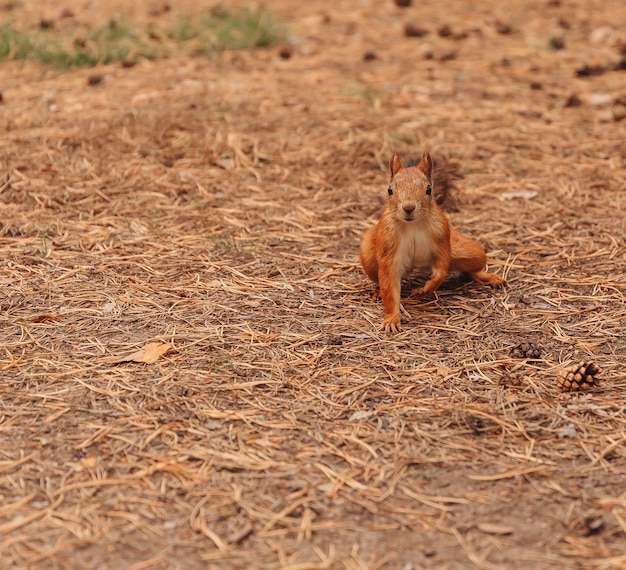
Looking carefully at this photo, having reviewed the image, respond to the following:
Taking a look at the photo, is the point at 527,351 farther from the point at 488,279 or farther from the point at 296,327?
the point at 296,327

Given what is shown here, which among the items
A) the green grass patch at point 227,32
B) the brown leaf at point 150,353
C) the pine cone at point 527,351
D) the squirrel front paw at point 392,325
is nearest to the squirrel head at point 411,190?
the squirrel front paw at point 392,325

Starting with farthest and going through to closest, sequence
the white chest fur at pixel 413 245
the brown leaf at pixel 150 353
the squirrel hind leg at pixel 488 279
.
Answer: the squirrel hind leg at pixel 488 279, the white chest fur at pixel 413 245, the brown leaf at pixel 150 353

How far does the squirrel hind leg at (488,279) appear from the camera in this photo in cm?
372

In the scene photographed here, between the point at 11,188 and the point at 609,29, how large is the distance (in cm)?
527

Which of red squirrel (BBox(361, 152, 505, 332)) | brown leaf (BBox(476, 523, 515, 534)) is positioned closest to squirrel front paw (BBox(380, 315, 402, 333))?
red squirrel (BBox(361, 152, 505, 332))

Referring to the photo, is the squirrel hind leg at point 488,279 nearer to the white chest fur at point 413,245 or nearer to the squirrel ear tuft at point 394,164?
the white chest fur at point 413,245

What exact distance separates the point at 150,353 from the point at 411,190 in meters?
1.14

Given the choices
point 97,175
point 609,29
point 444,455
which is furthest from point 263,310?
point 609,29

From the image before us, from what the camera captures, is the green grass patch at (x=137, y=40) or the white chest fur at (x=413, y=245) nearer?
the white chest fur at (x=413, y=245)

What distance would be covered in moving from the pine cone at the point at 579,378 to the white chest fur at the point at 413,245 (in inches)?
32.2

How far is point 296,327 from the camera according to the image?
11.0ft

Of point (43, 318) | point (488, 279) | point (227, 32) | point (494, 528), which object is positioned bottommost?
point (488, 279)

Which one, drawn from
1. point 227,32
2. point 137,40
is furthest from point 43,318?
point 227,32

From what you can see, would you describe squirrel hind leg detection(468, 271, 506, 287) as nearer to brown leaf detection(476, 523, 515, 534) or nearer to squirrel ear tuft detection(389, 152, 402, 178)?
squirrel ear tuft detection(389, 152, 402, 178)
